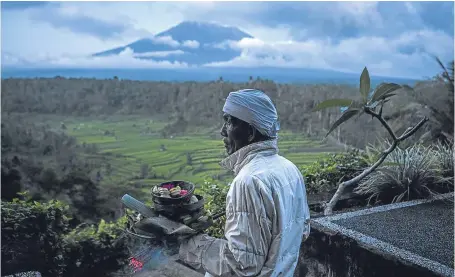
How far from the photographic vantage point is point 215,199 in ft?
18.0

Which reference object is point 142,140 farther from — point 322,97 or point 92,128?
point 322,97

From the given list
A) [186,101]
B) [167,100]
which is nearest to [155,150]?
[186,101]

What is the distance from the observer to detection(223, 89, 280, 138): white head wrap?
1.87m

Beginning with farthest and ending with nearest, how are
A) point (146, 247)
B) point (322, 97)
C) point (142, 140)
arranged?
point (142, 140) → point (322, 97) → point (146, 247)

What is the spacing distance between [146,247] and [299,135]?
5.29 metres

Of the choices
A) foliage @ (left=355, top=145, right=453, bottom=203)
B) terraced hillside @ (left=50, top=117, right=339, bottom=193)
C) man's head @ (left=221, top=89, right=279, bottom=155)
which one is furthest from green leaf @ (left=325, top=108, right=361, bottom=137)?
man's head @ (left=221, top=89, right=279, bottom=155)

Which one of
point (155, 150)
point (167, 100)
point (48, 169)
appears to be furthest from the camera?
point (167, 100)

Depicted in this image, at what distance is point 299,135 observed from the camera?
700 cm

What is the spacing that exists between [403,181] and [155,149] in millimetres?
4245

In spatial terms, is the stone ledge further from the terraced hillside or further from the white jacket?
the white jacket

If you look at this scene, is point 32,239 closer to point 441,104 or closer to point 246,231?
point 246,231

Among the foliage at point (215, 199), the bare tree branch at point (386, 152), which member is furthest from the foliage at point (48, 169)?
the bare tree branch at point (386, 152)

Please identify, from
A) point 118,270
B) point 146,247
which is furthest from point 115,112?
point 146,247

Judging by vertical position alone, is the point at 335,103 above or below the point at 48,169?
above
